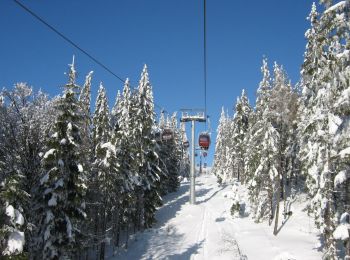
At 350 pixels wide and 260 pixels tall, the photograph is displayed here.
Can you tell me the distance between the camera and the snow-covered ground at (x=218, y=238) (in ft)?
111

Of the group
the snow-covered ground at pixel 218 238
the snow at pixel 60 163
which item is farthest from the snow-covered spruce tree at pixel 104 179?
the snow at pixel 60 163

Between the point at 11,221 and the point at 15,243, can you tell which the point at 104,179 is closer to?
the point at 11,221

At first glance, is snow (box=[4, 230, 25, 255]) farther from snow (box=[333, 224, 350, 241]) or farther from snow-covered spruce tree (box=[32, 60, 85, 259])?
snow (box=[333, 224, 350, 241])

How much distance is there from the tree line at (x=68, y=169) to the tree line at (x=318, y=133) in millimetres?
12804

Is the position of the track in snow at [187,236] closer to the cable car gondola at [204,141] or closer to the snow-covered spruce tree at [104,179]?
the snow-covered spruce tree at [104,179]

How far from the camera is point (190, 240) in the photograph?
40781mm

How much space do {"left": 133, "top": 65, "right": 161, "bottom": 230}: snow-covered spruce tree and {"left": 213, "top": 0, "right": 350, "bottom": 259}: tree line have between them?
11426 millimetres

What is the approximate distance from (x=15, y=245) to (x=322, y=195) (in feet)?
56.7

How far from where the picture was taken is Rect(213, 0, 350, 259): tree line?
59.4ft

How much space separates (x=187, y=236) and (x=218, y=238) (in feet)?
13.2

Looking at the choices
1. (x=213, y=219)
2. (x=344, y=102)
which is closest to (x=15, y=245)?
(x=344, y=102)

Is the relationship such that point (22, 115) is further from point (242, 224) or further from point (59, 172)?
point (242, 224)

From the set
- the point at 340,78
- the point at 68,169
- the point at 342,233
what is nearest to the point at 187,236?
the point at 68,169

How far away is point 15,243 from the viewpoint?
55.1 feet
